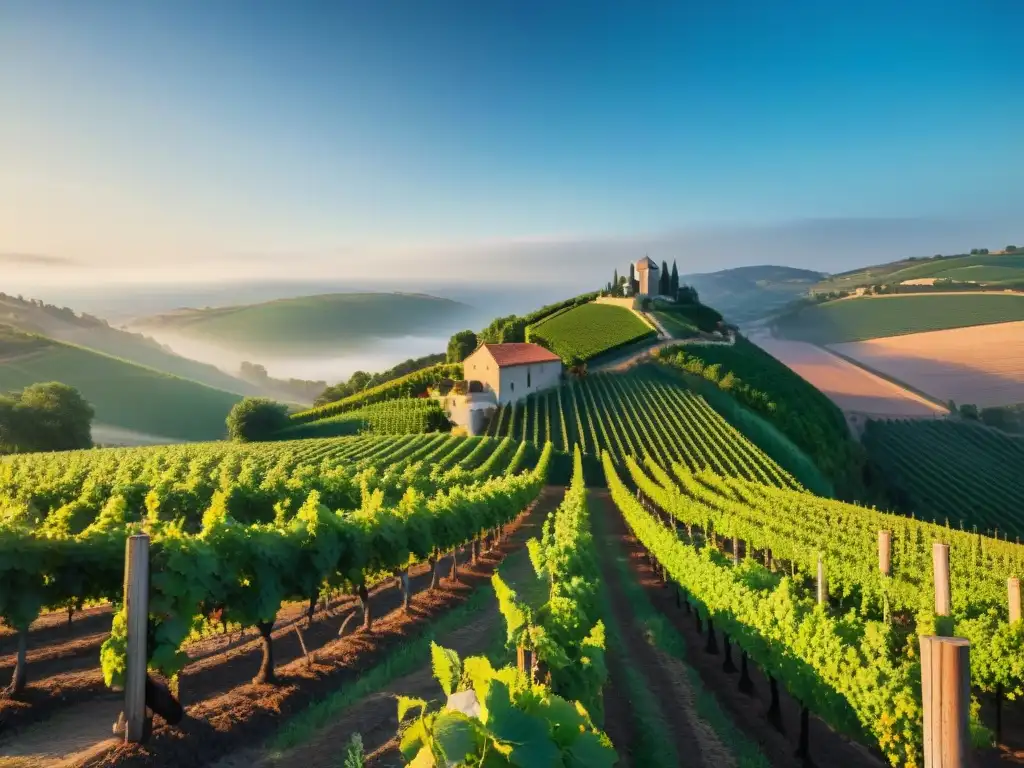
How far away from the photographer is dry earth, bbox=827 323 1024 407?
289 ft

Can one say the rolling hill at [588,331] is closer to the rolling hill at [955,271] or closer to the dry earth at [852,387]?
the dry earth at [852,387]

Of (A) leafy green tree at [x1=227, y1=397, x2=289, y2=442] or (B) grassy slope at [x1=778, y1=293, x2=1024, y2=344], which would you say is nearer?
(A) leafy green tree at [x1=227, y1=397, x2=289, y2=442]

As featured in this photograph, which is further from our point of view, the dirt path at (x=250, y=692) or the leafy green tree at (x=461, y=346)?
the leafy green tree at (x=461, y=346)

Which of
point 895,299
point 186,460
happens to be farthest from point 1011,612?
point 895,299

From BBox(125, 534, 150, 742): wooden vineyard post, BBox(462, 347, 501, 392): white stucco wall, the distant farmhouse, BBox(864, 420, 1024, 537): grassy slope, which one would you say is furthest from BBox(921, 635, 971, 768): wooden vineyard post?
BBox(462, 347, 501, 392): white stucco wall

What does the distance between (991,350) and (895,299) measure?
3282 cm

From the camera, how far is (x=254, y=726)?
883 centimetres

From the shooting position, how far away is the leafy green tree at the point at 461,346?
3994 inches

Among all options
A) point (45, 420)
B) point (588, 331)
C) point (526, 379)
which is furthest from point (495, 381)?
point (45, 420)

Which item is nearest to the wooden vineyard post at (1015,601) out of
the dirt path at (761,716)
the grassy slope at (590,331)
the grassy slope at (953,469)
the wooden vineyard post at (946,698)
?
the dirt path at (761,716)

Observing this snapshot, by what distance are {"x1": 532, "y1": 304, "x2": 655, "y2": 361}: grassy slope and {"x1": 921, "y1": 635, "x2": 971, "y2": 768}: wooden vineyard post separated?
81438mm

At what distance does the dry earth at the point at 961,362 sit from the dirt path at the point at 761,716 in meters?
92.1

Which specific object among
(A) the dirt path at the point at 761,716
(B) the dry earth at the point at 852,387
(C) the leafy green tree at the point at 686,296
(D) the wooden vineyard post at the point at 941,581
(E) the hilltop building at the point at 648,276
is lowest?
(B) the dry earth at the point at 852,387

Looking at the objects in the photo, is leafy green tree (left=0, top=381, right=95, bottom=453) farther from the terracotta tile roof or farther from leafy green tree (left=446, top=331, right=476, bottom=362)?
leafy green tree (left=446, top=331, right=476, bottom=362)
